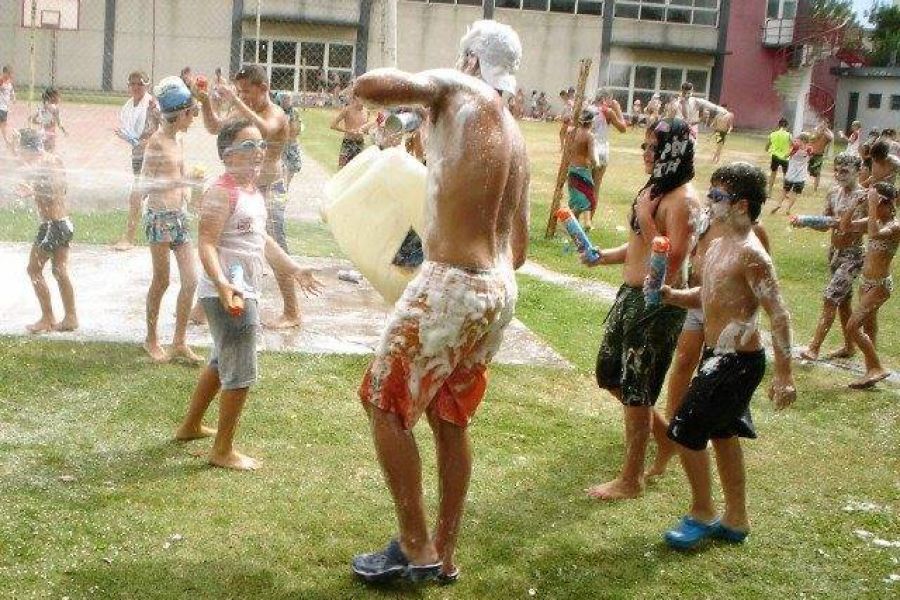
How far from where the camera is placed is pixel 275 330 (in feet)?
24.2

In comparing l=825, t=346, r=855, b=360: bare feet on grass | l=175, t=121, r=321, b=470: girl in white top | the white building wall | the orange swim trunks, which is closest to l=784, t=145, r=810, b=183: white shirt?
l=825, t=346, r=855, b=360: bare feet on grass

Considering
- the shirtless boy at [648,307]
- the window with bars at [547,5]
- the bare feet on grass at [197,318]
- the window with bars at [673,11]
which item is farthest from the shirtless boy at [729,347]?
the window with bars at [673,11]

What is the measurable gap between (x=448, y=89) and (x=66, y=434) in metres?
2.72

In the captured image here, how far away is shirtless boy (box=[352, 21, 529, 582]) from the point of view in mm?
3699

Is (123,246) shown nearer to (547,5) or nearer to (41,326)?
(41,326)

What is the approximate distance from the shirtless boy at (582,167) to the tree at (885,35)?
115 ft

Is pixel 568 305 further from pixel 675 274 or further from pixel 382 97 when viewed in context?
pixel 382 97

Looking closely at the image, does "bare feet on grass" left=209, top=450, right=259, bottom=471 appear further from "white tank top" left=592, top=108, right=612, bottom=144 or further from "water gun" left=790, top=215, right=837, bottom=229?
"white tank top" left=592, top=108, right=612, bottom=144

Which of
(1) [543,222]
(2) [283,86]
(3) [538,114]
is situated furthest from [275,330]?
(3) [538,114]

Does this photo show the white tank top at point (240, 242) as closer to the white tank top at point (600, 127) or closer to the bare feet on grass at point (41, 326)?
the bare feet on grass at point (41, 326)

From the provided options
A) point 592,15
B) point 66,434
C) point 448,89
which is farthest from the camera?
point 592,15

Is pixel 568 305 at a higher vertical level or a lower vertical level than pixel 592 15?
lower

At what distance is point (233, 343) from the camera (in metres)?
4.84

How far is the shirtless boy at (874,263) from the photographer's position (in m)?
7.48
